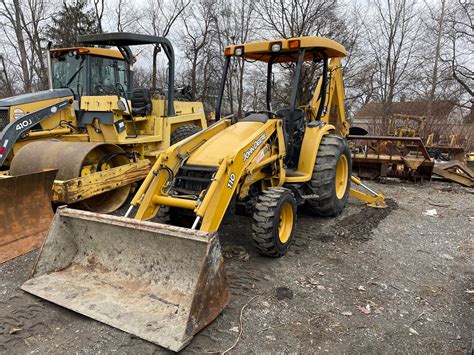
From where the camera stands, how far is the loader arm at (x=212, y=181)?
3439mm

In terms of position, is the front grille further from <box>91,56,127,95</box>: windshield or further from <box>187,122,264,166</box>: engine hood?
<box>187,122,264,166</box>: engine hood

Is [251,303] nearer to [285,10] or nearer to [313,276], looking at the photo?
[313,276]

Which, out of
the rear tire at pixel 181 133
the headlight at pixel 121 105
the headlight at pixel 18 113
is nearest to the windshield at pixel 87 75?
the headlight at pixel 18 113

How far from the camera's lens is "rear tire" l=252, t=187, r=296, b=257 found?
12.4ft

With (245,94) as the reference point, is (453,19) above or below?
above

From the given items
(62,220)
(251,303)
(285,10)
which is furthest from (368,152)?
(285,10)

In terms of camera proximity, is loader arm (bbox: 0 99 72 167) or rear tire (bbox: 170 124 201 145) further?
rear tire (bbox: 170 124 201 145)

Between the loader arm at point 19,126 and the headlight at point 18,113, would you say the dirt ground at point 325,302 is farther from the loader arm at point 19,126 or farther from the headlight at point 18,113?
the headlight at point 18,113

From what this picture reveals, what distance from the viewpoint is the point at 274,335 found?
9.36ft

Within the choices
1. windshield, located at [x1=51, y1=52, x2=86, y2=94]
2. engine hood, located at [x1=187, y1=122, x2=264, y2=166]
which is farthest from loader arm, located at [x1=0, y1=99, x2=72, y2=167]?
engine hood, located at [x1=187, y1=122, x2=264, y2=166]

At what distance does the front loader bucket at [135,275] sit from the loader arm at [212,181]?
1.25ft

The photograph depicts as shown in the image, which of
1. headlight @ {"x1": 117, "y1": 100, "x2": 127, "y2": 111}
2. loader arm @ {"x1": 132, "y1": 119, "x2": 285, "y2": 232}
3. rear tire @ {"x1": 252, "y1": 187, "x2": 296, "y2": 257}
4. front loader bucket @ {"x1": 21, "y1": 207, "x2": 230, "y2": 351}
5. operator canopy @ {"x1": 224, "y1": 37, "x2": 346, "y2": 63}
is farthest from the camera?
headlight @ {"x1": 117, "y1": 100, "x2": 127, "y2": 111}

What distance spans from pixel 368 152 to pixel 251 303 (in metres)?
6.94

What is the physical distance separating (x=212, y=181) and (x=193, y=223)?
549mm
